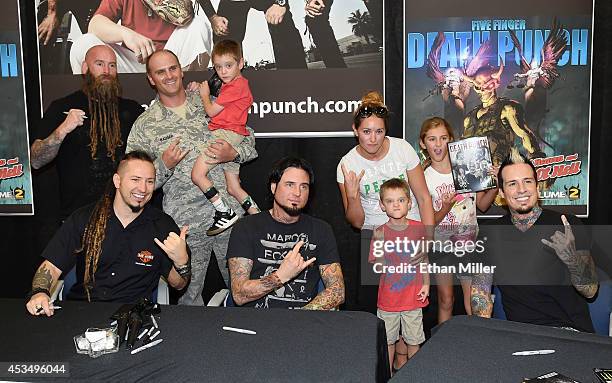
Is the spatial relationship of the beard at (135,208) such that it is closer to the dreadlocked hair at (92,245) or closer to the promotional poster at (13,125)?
the dreadlocked hair at (92,245)

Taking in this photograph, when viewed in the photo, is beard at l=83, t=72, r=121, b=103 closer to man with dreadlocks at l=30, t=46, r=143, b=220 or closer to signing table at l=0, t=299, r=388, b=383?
man with dreadlocks at l=30, t=46, r=143, b=220

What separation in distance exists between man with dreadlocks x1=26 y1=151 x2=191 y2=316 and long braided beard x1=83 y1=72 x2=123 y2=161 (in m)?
1.14

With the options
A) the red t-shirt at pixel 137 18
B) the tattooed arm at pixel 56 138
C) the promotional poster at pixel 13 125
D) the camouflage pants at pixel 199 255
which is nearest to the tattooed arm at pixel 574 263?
the camouflage pants at pixel 199 255

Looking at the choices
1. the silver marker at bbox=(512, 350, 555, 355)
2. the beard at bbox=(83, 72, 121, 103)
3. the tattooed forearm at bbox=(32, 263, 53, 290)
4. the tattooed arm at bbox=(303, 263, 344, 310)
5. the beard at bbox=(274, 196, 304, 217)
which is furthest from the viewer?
the beard at bbox=(83, 72, 121, 103)

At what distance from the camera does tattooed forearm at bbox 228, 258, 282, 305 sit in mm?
3141

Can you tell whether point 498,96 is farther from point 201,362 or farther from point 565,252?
point 201,362

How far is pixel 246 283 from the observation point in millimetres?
3199

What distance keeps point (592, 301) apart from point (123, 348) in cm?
211

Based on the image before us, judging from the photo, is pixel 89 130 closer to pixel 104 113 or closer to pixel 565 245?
pixel 104 113

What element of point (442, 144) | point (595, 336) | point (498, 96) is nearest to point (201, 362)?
point (595, 336)

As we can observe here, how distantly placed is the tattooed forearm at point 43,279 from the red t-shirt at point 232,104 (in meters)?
1.44

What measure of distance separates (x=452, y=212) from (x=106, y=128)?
2347 millimetres

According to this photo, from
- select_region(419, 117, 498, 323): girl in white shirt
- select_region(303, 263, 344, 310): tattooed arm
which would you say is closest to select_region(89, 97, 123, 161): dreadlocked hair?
select_region(303, 263, 344, 310): tattooed arm

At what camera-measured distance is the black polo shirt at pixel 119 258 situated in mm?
3201
